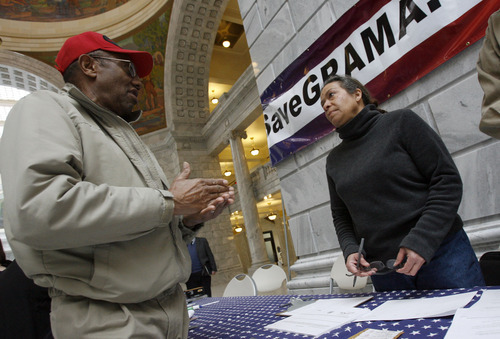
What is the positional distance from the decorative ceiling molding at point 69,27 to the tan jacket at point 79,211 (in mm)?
12501

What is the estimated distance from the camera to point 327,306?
138 cm

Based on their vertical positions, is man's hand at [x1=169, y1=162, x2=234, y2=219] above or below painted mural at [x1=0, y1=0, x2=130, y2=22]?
below

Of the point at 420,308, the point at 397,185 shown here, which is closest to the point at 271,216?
the point at 397,185

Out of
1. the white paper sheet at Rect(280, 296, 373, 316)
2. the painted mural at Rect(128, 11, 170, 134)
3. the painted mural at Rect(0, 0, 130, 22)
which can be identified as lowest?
the white paper sheet at Rect(280, 296, 373, 316)

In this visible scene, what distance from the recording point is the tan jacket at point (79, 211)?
0.77 m

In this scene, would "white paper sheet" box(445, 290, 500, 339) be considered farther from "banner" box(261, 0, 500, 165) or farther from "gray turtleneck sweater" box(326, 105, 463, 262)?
"banner" box(261, 0, 500, 165)

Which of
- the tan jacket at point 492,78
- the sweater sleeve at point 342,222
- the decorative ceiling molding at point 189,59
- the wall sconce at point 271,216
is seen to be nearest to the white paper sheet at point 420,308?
the sweater sleeve at point 342,222

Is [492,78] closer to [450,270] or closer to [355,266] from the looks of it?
[450,270]

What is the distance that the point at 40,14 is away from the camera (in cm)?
1304

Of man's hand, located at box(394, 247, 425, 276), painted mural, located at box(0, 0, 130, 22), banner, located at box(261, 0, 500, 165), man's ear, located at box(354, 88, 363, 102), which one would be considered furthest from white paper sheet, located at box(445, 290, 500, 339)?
painted mural, located at box(0, 0, 130, 22)

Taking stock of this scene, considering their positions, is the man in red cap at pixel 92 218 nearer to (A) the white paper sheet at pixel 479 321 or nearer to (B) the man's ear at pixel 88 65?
(B) the man's ear at pixel 88 65

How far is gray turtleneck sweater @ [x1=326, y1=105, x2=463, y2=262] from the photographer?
131cm

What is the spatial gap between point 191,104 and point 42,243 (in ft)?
42.4

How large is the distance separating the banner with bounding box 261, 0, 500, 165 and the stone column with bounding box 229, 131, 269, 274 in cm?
740
